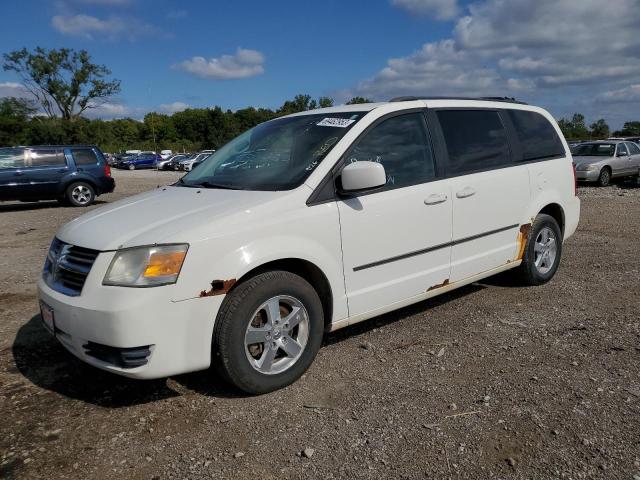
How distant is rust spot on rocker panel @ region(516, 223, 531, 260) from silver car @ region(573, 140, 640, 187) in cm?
1312

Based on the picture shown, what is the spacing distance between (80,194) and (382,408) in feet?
43.6

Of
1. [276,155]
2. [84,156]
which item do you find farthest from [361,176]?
[84,156]

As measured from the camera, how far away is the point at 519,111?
501 centimetres

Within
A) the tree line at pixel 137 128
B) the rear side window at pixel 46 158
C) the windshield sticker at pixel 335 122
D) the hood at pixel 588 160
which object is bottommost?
the hood at pixel 588 160

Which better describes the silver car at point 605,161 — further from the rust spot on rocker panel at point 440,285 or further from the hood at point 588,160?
the rust spot on rocker panel at point 440,285

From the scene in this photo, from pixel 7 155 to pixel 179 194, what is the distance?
475 inches

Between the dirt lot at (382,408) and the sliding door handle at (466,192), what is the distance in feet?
3.50

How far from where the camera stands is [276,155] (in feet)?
12.5

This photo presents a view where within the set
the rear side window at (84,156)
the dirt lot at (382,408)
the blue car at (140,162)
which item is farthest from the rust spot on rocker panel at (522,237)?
the blue car at (140,162)

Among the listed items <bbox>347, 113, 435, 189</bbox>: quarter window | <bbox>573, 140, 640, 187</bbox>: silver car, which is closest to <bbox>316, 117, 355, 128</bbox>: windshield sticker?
<bbox>347, 113, 435, 189</bbox>: quarter window

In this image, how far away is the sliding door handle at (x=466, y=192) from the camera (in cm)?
409

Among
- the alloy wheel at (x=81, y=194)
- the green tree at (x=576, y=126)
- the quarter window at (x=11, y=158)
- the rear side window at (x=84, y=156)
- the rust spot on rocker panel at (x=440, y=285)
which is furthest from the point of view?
the green tree at (x=576, y=126)

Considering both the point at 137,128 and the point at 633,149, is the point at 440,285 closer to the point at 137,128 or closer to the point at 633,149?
the point at 633,149

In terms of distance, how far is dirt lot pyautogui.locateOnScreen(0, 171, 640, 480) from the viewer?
2516 millimetres
